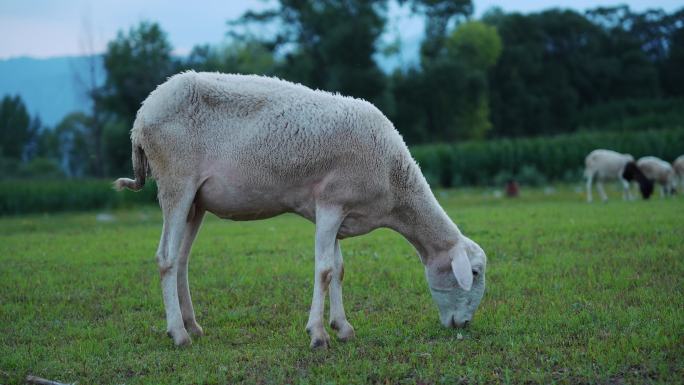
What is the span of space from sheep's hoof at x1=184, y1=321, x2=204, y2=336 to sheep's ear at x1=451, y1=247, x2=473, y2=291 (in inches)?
101

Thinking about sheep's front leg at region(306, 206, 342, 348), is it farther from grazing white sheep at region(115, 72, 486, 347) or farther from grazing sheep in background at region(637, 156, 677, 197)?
grazing sheep in background at region(637, 156, 677, 197)

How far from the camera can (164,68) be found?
1966 inches

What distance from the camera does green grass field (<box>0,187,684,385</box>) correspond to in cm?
561

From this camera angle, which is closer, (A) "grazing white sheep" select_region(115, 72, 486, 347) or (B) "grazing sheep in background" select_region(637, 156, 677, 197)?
(A) "grazing white sheep" select_region(115, 72, 486, 347)

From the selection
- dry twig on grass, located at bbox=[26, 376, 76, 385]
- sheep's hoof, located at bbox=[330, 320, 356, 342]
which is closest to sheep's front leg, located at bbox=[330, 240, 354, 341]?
sheep's hoof, located at bbox=[330, 320, 356, 342]

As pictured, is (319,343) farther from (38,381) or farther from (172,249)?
(38,381)

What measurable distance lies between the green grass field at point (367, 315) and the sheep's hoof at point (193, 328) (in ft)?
0.55

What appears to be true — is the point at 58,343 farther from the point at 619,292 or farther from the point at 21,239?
the point at 21,239

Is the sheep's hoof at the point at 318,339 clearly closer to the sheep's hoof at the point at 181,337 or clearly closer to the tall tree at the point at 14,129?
the sheep's hoof at the point at 181,337

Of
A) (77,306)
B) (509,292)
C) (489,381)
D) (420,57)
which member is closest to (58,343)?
(77,306)

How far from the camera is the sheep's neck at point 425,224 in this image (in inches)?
277

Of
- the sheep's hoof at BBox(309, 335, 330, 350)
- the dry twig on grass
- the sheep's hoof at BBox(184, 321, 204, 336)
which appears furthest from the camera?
the sheep's hoof at BBox(184, 321, 204, 336)

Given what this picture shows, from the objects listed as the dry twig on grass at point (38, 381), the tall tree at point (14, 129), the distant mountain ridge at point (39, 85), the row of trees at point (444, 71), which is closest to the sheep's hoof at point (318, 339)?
the dry twig on grass at point (38, 381)

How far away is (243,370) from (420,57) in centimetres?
6420
